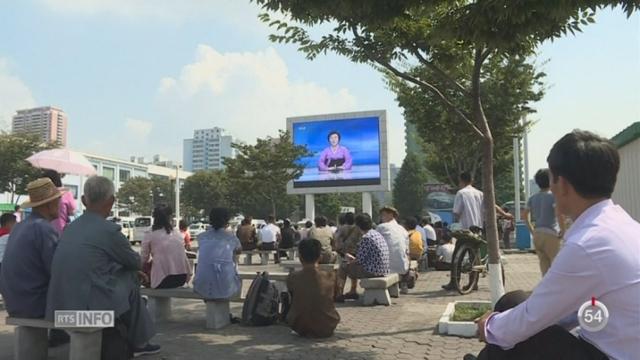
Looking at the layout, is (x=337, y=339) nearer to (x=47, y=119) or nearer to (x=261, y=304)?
(x=261, y=304)

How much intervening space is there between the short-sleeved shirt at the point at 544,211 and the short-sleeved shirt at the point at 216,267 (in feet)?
12.4

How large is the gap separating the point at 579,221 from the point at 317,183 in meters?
31.4

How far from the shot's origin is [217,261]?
22.0 ft

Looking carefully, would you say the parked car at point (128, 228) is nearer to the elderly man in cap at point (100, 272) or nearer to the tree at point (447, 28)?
the tree at point (447, 28)

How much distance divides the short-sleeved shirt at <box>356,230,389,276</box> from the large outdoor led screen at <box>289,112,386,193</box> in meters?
23.2

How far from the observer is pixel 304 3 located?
5566mm

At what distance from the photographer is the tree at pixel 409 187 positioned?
76188 mm

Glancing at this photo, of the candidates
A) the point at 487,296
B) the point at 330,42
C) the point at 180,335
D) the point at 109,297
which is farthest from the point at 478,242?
the point at 109,297

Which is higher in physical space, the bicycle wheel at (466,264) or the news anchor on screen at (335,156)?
the news anchor on screen at (335,156)

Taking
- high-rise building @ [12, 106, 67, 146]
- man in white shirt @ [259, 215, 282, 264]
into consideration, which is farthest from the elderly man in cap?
high-rise building @ [12, 106, 67, 146]

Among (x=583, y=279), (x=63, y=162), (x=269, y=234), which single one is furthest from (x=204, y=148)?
(x=583, y=279)

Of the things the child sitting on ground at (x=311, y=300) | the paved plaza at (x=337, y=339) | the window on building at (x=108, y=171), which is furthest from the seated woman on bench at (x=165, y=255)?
the window on building at (x=108, y=171)

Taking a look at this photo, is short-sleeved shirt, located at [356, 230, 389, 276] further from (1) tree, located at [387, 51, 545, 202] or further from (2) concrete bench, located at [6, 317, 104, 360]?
(1) tree, located at [387, 51, 545, 202]

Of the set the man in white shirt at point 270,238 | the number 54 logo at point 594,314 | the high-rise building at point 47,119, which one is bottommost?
the number 54 logo at point 594,314
